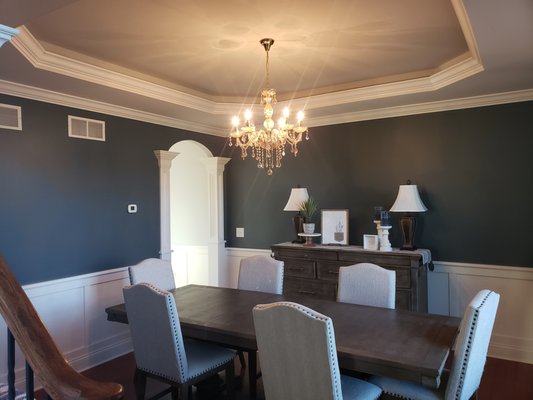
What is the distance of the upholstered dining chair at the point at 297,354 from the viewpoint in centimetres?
191

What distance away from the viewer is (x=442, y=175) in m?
4.07

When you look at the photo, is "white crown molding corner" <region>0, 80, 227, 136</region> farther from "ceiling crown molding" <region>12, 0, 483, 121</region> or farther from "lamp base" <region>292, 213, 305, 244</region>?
"lamp base" <region>292, 213, 305, 244</region>

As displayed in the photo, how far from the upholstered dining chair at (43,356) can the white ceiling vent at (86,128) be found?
9.82 feet

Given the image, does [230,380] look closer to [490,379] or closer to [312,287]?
[312,287]

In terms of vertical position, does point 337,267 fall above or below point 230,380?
above

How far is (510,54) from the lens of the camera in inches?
107

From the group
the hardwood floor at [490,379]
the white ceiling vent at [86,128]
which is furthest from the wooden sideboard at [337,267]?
the white ceiling vent at [86,128]

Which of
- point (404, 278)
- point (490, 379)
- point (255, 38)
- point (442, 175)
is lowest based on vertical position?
point (490, 379)

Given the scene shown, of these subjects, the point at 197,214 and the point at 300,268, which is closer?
the point at 300,268

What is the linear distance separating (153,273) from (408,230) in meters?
2.41

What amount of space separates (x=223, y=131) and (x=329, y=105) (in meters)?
1.70

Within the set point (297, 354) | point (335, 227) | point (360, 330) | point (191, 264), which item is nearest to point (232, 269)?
point (191, 264)

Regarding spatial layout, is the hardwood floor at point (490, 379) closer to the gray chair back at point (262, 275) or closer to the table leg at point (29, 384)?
the gray chair back at point (262, 275)

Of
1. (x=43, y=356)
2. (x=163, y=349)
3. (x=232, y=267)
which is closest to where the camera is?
(x=43, y=356)
